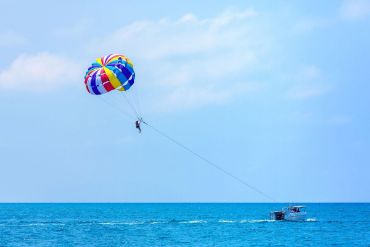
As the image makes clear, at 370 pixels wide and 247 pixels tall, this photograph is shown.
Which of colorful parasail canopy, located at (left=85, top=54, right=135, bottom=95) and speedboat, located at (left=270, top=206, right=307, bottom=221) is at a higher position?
colorful parasail canopy, located at (left=85, top=54, right=135, bottom=95)

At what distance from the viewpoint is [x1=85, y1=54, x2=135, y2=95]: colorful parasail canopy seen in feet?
126

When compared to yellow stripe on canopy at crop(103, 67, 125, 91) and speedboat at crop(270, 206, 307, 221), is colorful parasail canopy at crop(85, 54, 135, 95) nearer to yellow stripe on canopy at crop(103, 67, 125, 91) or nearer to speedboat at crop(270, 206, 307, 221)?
yellow stripe on canopy at crop(103, 67, 125, 91)

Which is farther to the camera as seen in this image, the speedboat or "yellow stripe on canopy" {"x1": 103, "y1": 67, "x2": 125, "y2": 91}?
the speedboat

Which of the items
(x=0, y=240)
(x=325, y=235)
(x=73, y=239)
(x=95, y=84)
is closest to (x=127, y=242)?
(x=73, y=239)

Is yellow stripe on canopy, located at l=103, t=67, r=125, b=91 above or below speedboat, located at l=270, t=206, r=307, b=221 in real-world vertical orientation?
above

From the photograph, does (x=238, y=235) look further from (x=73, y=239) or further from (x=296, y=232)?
(x=73, y=239)

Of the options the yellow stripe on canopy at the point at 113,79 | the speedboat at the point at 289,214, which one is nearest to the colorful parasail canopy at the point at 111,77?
the yellow stripe on canopy at the point at 113,79

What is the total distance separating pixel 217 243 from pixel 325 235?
48.3 feet

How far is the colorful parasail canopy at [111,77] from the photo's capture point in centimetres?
3854

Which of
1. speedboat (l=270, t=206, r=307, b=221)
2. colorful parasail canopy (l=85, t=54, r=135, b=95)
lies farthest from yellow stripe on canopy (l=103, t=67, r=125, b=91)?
speedboat (l=270, t=206, r=307, b=221)

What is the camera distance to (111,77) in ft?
126

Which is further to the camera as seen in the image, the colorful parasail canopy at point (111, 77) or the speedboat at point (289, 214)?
the speedboat at point (289, 214)

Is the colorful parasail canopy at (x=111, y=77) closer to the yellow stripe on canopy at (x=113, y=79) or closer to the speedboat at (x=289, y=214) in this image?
the yellow stripe on canopy at (x=113, y=79)

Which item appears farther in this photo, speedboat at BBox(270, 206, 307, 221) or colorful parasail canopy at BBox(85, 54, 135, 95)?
speedboat at BBox(270, 206, 307, 221)
